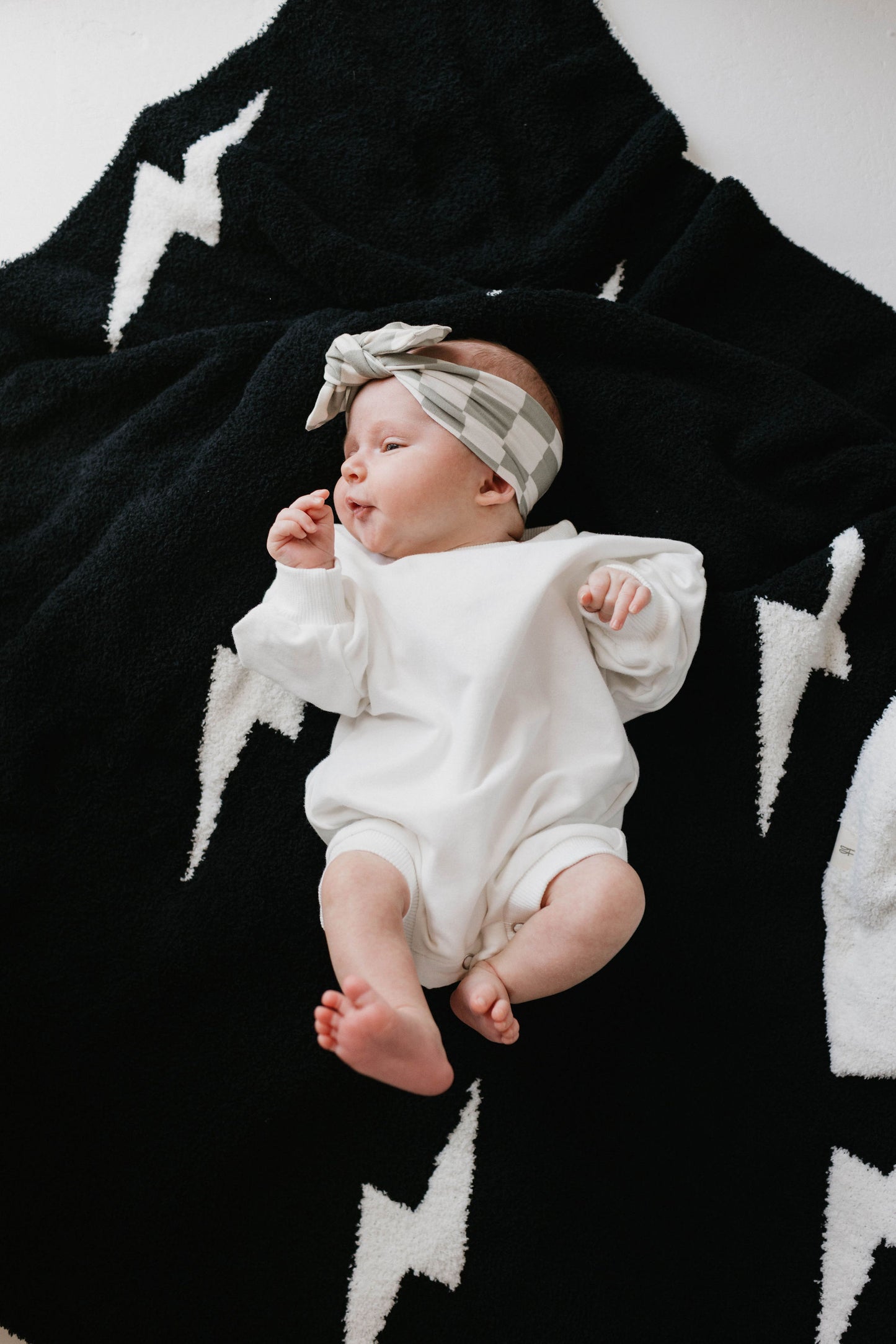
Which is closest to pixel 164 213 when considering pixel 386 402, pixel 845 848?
pixel 386 402

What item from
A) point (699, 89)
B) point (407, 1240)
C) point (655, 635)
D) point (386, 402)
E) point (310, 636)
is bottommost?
point (407, 1240)

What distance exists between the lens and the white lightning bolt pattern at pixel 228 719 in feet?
3.70

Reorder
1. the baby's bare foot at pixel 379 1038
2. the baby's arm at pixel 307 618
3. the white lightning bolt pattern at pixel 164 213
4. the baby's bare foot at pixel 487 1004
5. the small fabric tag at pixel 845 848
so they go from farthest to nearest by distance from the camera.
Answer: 1. the white lightning bolt pattern at pixel 164 213
2. the small fabric tag at pixel 845 848
3. the baby's arm at pixel 307 618
4. the baby's bare foot at pixel 487 1004
5. the baby's bare foot at pixel 379 1038

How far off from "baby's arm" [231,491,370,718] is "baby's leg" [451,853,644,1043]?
32cm

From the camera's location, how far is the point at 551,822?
3.24 ft

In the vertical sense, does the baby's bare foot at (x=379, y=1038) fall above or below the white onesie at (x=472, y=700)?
below

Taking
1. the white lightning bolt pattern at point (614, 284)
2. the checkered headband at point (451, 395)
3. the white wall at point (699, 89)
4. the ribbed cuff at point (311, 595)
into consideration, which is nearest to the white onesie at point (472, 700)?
the ribbed cuff at point (311, 595)

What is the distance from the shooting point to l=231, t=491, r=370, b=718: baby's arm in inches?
38.4

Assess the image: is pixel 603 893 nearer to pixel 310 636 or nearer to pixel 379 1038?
pixel 379 1038

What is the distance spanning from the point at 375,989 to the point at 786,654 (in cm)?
62

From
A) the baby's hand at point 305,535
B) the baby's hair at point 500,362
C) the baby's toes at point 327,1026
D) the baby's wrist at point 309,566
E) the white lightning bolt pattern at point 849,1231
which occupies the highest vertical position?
the baby's hair at point 500,362

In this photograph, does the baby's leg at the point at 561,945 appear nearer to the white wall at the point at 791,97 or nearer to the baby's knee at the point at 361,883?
the baby's knee at the point at 361,883

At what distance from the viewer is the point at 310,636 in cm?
97

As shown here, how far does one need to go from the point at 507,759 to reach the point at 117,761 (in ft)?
1.56
